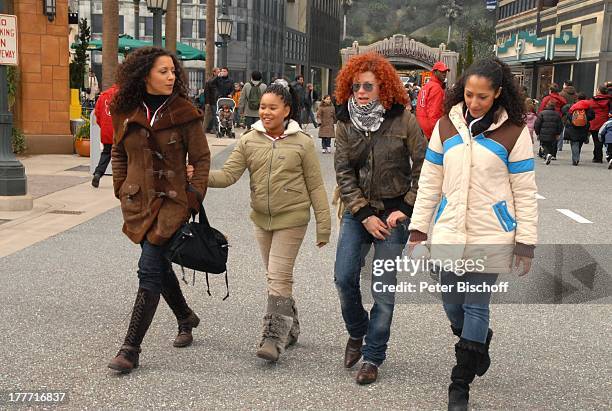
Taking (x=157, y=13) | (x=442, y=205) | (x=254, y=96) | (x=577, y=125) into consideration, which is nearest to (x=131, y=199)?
(x=442, y=205)

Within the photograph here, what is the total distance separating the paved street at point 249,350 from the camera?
4242 mm

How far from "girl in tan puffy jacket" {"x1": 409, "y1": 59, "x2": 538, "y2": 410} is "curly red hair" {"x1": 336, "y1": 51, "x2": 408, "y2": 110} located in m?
0.46

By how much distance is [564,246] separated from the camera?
883cm

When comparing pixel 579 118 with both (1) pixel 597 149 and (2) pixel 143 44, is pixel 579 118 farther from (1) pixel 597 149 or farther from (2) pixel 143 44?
(2) pixel 143 44

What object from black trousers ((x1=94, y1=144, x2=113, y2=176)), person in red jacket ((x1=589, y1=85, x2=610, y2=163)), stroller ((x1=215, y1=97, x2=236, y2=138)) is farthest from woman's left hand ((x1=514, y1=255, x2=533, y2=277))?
stroller ((x1=215, y1=97, x2=236, y2=138))

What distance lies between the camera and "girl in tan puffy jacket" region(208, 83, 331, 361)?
4.74 metres

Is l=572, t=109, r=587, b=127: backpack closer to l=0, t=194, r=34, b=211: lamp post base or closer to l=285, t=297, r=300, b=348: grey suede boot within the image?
l=0, t=194, r=34, b=211: lamp post base

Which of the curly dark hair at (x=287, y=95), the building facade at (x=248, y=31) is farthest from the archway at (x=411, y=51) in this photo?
the curly dark hair at (x=287, y=95)

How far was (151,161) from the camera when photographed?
457 cm

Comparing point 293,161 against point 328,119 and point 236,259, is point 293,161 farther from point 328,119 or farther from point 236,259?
point 328,119

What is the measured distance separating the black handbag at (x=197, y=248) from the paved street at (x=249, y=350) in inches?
23.1

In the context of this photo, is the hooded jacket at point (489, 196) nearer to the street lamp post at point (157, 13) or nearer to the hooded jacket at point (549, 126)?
the street lamp post at point (157, 13)

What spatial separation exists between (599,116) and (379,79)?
17.2 metres

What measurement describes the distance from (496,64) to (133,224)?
2.19 metres
